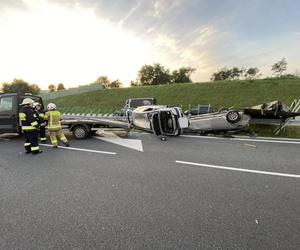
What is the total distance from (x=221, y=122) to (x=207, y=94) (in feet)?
68.3

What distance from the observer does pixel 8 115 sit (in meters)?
6.68

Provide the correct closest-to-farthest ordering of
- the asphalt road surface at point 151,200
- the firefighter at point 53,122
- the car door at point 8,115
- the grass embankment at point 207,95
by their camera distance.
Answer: the asphalt road surface at point 151,200 < the firefighter at point 53,122 < the car door at point 8,115 < the grass embankment at point 207,95

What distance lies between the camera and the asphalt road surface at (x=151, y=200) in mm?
2068

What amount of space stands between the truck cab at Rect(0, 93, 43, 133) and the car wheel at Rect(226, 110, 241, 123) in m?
8.28

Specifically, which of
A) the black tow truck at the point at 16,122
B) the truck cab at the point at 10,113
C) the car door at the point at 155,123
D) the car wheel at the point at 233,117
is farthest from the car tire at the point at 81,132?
the car wheel at the point at 233,117

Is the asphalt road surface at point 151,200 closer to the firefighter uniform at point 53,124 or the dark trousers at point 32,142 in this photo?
the dark trousers at point 32,142

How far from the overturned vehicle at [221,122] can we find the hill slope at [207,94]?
48.1ft

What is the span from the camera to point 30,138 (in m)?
5.32

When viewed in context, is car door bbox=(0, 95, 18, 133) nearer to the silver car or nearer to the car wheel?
the silver car

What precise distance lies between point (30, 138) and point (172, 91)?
27.2 m

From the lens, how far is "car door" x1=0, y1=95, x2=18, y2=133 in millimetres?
6676

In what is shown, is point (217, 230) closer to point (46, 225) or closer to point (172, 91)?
point (46, 225)

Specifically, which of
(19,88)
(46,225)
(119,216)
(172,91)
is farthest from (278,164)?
(19,88)

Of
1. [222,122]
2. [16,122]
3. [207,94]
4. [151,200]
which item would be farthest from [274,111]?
[207,94]
